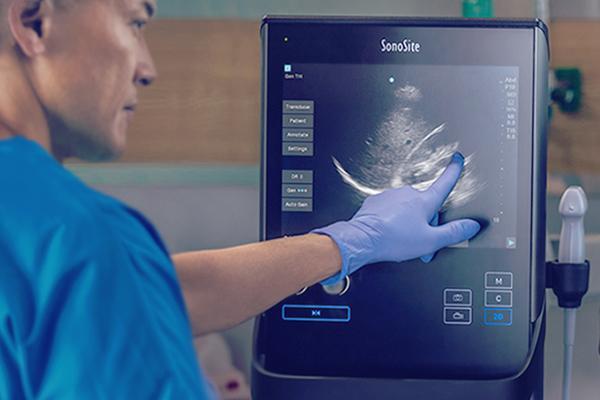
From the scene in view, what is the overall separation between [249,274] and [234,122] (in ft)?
1.10

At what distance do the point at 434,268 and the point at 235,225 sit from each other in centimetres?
32

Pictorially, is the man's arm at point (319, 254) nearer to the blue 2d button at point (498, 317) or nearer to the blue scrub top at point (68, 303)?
the blue 2d button at point (498, 317)

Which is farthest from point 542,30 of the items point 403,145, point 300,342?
point 300,342

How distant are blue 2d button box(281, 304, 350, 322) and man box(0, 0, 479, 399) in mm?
20

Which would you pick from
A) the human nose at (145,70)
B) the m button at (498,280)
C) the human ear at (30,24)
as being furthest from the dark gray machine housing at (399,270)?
the human ear at (30,24)

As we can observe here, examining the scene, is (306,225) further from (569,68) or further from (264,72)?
(569,68)

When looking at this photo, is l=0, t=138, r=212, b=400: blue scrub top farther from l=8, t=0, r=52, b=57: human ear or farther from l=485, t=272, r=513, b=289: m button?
l=485, t=272, r=513, b=289: m button

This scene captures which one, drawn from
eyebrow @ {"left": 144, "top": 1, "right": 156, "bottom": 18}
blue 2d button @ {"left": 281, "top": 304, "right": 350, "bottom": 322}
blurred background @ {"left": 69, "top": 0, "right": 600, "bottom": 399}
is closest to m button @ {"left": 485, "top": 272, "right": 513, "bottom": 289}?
blue 2d button @ {"left": 281, "top": 304, "right": 350, "bottom": 322}

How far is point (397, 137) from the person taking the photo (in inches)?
35.7

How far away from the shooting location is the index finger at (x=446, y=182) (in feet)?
2.94

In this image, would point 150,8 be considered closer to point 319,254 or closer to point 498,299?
point 319,254

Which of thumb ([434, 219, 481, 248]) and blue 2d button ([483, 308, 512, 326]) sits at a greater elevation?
thumb ([434, 219, 481, 248])

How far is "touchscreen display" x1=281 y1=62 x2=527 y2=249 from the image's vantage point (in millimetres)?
902

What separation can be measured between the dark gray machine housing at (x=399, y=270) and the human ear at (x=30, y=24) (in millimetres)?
246
